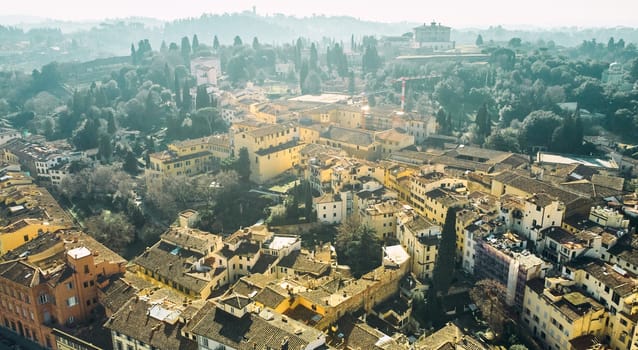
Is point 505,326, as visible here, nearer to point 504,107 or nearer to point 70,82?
point 504,107

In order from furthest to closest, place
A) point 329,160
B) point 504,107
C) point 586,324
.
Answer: point 504,107
point 329,160
point 586,324

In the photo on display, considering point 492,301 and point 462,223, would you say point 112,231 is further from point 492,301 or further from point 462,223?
point 492,301

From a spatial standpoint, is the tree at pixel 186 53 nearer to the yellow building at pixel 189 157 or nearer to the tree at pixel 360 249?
the yellow building at pixel 189 157

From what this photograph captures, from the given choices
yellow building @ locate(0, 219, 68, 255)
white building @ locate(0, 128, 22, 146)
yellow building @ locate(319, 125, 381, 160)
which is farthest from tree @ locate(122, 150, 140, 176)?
white building @ locate(0, 128, 22, 146)

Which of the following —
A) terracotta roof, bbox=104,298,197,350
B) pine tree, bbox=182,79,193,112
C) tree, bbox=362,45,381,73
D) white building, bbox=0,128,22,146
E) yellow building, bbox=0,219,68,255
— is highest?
tree, bbox=362,45,381,73

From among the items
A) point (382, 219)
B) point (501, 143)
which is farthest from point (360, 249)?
point (501, 143)

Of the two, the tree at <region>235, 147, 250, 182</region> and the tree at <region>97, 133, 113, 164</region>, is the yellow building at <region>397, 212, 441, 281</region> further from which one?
the tree at <region>97, 133, 113, 164</region>

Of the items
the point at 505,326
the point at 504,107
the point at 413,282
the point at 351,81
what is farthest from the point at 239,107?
the point at 505,326
